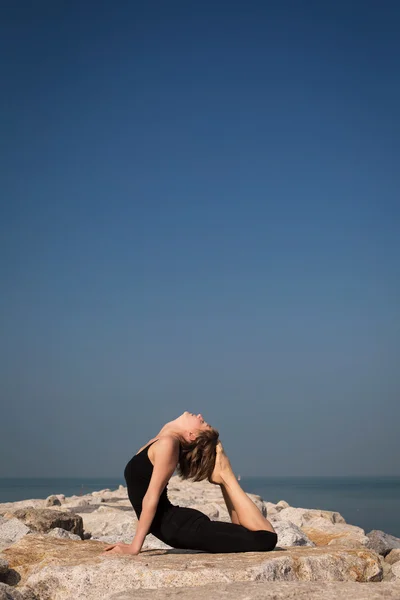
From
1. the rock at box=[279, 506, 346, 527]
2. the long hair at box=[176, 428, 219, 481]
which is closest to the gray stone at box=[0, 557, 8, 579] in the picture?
the long hair at box=[176, 428, 219, 481]

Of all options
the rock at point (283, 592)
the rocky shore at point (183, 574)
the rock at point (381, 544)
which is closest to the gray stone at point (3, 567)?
the rocky shore at point (183, 574)

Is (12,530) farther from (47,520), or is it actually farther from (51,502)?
(51,502)

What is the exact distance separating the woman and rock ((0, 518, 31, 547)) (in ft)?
8.10

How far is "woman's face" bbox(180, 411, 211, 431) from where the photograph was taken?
A: 647 centimetres

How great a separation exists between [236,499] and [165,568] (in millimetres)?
1564

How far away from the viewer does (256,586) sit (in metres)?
4.32

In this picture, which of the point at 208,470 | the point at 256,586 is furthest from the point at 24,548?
the point at 256,586

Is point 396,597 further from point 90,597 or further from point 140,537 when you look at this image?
point 140,537

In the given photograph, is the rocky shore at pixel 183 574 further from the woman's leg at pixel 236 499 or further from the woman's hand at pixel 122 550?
the woman's leg at pixel 236 499

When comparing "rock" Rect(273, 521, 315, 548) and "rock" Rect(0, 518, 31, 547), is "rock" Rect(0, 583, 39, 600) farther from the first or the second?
"rock" Rect(273, 521, 315, 548)

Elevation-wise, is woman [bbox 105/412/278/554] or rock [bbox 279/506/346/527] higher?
woman [bbox 105/412/278/554]

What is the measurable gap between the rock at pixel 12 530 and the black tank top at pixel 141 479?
2.51 m

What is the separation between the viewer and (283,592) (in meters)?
4.02

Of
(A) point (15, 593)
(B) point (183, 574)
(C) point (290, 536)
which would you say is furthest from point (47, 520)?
(B) point (183, 574)
